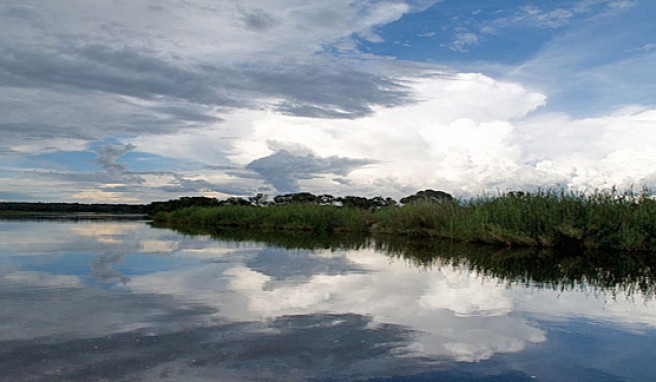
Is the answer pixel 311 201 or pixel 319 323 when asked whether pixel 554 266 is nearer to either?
pixel 319 323

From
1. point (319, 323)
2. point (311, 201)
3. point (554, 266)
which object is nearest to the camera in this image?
point (319, 323)

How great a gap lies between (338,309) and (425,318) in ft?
2.95

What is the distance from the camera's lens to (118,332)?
4656 millimetres

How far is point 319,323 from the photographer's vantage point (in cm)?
515

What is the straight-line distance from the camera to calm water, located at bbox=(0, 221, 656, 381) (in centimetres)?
378

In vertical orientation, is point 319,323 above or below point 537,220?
below

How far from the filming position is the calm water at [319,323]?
378 cm

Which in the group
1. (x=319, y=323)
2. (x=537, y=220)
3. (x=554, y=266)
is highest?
(x=537, y=220)

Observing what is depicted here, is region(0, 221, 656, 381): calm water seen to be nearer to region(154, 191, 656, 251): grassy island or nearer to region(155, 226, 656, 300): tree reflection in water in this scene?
region(155, 226, 656, 300): tree reflection in water

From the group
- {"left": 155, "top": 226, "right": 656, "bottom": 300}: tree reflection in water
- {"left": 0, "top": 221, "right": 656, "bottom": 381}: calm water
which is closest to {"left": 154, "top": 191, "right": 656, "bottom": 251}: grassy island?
{"left": 155, "top": 226, "right": 656, "bottom": 300}: tree reflection in water

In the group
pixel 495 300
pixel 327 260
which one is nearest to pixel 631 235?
pixel 327 260

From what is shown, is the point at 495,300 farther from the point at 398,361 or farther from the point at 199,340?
the point at 199,340

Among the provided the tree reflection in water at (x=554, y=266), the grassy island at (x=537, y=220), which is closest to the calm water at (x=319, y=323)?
the tree reflection in water at (x=554, y=266)

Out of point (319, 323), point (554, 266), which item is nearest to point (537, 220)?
point (554, 266)
